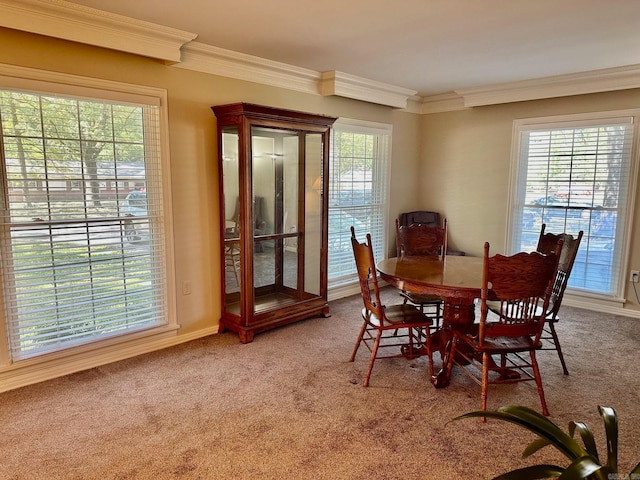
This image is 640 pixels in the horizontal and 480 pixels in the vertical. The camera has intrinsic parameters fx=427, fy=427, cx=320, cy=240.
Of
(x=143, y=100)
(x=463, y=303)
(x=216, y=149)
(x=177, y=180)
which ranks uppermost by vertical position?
(x=143, y=100)

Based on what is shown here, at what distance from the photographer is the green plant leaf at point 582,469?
104cm

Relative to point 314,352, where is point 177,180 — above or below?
above

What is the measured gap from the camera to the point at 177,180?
11.1 ft

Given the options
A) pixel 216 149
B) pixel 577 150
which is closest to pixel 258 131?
pixel 216 149

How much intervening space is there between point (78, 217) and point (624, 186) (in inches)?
189

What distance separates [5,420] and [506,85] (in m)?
5.09

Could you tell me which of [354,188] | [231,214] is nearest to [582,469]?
[231,214]

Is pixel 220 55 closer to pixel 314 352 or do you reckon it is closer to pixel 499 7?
pixel 499 7

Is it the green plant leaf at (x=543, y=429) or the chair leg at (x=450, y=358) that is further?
the chair leg at (x=450, y=358)

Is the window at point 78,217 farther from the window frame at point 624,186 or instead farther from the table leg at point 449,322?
the window frame at point 624,186

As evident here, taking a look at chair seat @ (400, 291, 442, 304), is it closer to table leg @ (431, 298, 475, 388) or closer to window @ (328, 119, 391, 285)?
table leg @ (431, 298, 475, 388)

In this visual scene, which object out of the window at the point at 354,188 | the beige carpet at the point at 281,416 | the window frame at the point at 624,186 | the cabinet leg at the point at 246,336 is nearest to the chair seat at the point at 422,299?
the beige carpet at the point at 281,416

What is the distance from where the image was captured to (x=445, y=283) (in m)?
2.61

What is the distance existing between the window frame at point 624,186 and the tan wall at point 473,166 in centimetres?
7
